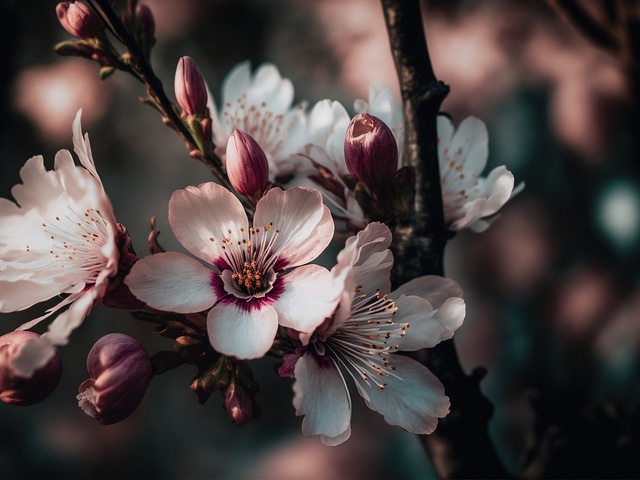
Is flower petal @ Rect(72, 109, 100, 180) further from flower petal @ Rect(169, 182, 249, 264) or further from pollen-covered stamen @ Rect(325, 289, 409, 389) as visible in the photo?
pollen-covered stamen @ Rect(325, 289, 409, 389)

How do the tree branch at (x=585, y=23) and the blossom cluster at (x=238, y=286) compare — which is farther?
the tree branch at (x=585, y=23)

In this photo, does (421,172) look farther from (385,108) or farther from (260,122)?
(260,122)

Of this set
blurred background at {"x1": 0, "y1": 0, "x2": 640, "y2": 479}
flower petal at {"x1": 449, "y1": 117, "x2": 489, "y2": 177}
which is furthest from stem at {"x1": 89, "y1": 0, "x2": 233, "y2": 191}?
blurred background at {"x1": 0, "y1": 0, "x2": 640, "y2": 479}

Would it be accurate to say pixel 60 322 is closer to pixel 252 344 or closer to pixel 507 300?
pixel 252 344

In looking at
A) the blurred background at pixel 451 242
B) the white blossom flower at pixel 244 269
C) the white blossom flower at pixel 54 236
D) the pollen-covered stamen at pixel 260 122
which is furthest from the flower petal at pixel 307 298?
the blurred background at pixel 451 242

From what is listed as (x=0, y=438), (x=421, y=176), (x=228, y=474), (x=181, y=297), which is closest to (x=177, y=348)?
(x=181, y=297)

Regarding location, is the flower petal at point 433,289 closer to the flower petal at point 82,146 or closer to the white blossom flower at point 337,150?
the white blossom flower at point 337,150

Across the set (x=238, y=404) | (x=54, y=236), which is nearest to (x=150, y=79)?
(x=54, y=236)
